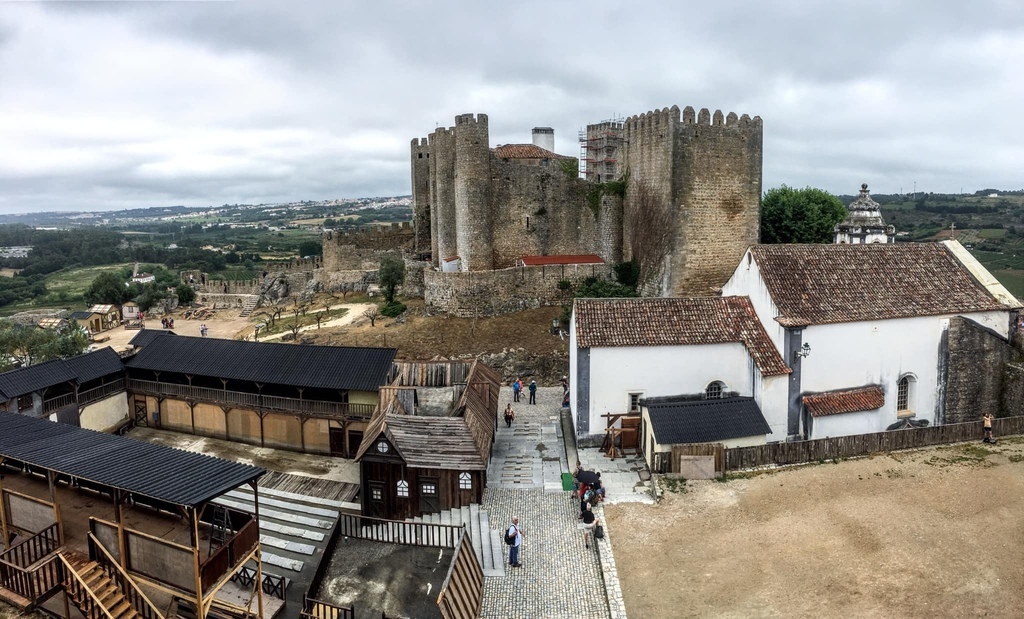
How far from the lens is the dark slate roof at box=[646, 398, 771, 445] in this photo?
69.4ft

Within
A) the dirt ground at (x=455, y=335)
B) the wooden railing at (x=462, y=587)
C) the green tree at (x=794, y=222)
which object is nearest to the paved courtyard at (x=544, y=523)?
the wooden railing at (x=462, y=587)

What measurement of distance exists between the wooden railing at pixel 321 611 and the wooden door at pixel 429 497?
5.28 meters

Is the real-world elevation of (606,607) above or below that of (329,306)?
below

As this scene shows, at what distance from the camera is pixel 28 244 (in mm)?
196625

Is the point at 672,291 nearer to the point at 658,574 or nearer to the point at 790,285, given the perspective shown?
the point at 790,285

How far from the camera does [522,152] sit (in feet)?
135

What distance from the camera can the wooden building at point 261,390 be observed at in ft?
79.0

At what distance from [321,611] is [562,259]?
28.9 metres

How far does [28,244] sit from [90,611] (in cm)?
22885

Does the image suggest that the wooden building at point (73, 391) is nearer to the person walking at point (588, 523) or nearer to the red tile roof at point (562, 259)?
the person walking at point (588, 523)

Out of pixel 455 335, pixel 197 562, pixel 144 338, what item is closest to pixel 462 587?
pixel 197 562

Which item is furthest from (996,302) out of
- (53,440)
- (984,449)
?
(53,440)

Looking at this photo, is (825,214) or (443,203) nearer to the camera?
(443,203)

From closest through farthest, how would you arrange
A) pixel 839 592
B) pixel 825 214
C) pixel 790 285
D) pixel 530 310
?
pixel 839 592 → pixel 790 285 → pixel 530 310 → pixel 825 214
